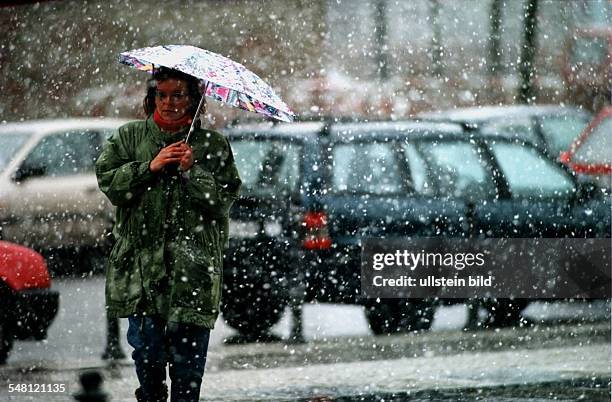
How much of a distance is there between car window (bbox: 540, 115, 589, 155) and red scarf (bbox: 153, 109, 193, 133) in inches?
162

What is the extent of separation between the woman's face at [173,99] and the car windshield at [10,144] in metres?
3.88

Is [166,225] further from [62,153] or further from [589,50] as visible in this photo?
[589,50]

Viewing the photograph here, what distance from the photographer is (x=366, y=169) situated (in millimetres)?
8484

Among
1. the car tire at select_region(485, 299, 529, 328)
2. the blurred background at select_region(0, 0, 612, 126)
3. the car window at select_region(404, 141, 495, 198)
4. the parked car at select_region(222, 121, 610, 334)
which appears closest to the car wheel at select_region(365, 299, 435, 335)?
the parked car at select_region(222, 121, 610, 334)

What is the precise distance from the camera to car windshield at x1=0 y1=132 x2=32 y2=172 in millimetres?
9414

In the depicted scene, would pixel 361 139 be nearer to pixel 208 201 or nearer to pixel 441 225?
pixel 441 225

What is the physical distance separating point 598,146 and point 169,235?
4.90 meters

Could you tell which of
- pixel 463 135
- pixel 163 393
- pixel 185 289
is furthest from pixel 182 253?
pixel 463 135

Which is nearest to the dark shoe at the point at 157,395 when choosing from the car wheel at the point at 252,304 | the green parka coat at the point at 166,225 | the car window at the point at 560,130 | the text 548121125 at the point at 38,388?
the green parka coat at the point at 166,225

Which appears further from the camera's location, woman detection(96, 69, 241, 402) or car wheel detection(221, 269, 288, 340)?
car wheel detection(221, 269, 288, 340)

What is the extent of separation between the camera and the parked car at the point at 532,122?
31.0 ft

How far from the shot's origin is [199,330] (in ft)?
18.9

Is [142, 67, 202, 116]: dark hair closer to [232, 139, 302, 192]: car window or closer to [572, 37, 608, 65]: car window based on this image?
[232, 139, 302, 192]: car window

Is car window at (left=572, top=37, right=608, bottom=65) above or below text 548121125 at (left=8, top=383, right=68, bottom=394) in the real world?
above
